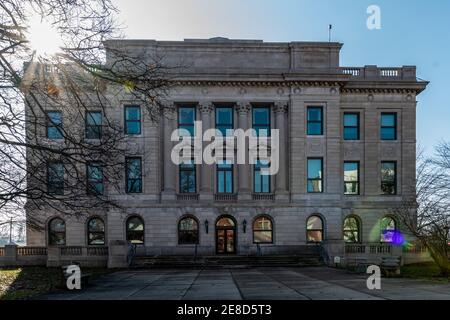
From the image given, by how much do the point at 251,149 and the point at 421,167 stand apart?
13.5 meters

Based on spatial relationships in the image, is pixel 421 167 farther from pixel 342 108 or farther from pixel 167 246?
pixel 167 246

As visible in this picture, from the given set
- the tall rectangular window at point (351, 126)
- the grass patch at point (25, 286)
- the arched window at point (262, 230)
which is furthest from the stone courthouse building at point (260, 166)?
the grass patch at point (25, 286)

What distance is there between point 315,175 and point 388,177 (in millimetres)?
6332

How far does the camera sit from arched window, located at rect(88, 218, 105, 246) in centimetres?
2975

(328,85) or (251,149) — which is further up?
(328,85)

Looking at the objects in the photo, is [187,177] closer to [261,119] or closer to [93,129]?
[261,119]

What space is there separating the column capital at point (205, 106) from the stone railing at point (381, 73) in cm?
1129

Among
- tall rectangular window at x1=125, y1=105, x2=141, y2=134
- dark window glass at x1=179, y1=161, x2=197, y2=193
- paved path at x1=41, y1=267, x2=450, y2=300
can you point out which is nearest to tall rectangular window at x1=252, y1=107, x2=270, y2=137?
dark window glass at x1=179, y1=161, x2=197, y2=193

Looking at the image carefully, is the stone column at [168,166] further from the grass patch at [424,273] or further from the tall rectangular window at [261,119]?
the grass patch at [424,273]

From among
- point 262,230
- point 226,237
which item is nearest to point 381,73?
point 262,230

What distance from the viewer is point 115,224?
28.8 metres

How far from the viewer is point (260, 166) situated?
98.4 feet

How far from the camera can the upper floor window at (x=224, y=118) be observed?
1186 inches
